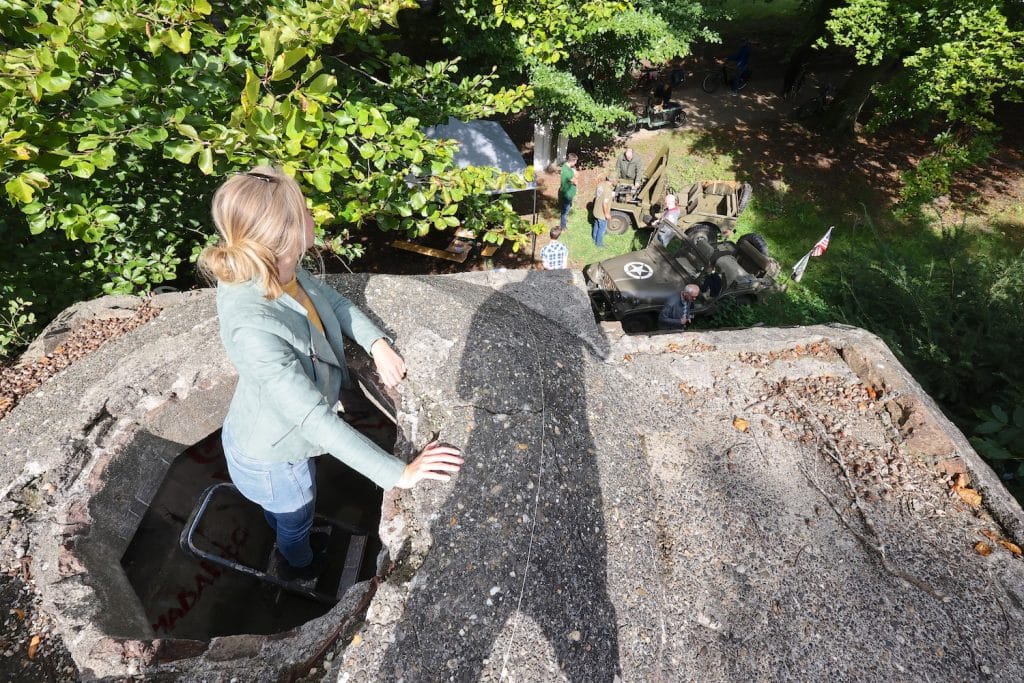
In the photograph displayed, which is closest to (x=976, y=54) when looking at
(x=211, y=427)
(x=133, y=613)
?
(x=211, y=427)

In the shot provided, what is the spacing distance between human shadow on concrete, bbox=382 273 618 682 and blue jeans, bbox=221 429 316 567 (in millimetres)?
865

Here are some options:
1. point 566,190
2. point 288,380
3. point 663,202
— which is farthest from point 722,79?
Answer: point 288,380

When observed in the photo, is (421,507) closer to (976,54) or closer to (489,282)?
(489,282)

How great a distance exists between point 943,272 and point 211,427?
929 cm

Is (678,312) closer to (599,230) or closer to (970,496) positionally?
(599,230)

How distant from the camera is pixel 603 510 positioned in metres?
2.80

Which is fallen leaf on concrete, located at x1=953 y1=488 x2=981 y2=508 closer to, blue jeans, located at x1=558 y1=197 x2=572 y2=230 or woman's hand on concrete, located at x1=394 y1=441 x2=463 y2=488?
woman's hand on concrete, located at x1=394 y1=441 x2=463 y2=488

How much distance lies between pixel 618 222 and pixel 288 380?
9.86 metres

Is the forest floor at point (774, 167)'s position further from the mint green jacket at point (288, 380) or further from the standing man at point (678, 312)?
the mint green jacket at point (288, 380)

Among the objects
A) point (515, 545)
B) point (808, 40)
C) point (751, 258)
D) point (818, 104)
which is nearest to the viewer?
point (515, 545)

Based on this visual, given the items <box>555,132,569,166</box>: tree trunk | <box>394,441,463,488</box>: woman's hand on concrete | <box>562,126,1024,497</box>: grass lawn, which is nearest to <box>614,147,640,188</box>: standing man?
<box>562,126,1024,497</box>: grass lawn

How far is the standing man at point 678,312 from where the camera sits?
744 centimetres

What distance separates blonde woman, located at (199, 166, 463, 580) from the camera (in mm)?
1906

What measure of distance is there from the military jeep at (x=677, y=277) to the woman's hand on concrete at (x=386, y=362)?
4.90 meters
